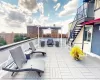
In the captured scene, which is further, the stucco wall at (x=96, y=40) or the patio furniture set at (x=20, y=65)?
the stucco wall at (x=96, y=40)

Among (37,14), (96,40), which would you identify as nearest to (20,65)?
(96,40)

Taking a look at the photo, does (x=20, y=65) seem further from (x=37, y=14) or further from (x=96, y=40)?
(x=37, y=14)

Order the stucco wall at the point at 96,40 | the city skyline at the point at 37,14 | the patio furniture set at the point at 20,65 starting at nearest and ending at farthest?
the patio furniture set at the point at 20,65
the stucco wall at the point at 96,40
the city skyline at the point at 37,14

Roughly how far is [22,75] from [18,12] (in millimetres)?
13037

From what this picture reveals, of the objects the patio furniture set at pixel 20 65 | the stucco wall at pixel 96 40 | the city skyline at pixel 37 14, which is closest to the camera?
the patio furniture set at pixel 20 65

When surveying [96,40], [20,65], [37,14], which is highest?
[37,14]

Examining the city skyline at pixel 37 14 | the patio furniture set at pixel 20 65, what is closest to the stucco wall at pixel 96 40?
the patio furniture set at pixel 20 65

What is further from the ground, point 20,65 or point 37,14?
point 37,14

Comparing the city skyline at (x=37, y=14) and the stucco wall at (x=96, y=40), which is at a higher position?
the city skyline at (x=37, y=14)

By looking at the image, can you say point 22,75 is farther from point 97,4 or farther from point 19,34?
point 19,34

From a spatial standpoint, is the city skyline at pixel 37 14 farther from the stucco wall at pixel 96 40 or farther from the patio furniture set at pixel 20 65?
the patio furniture set at pixel 20 65

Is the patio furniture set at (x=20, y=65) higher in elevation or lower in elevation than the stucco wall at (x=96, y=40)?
lower

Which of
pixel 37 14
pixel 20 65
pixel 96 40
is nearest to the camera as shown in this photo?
pixel 20 65

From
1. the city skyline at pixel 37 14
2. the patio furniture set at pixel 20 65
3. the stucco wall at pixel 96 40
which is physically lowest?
the patio furniture set at pixel 20 65
